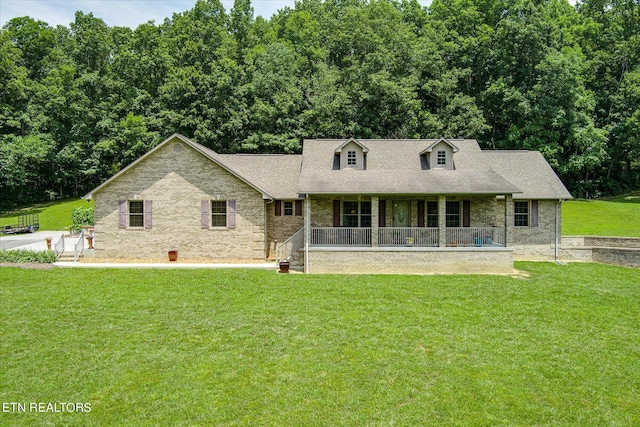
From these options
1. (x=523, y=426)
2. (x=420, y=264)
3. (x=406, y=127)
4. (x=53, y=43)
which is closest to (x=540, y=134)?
(x=406, y=127)

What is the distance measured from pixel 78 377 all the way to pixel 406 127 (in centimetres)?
3603

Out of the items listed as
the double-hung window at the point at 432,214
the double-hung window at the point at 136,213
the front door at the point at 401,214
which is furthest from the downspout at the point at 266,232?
the double-hung window at the point at 432,214

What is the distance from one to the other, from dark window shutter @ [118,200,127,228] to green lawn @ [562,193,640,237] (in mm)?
26229

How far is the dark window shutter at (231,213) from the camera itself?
19.1 metres

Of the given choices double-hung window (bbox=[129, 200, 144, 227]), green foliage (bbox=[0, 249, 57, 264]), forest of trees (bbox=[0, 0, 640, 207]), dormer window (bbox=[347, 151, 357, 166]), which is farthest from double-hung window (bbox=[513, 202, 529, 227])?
green foliage (bbox=[0, 249, 57, 264])

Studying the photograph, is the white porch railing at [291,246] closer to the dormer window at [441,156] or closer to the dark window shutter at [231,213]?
the dark window shutter at [231,213]

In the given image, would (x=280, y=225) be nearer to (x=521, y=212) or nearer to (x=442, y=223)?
(x=442, y=223)

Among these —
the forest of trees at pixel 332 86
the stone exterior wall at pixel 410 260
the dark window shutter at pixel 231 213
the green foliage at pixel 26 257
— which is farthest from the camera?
the forest of trees at pixel 332 86

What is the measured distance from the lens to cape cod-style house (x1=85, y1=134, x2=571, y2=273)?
1717 cm

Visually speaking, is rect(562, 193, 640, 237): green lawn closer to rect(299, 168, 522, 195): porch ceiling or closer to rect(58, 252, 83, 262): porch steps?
rect(299, 168, 522, 195): porch ceiling

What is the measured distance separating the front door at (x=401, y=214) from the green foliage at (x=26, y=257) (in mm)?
15843

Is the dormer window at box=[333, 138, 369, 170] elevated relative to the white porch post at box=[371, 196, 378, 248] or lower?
elevated

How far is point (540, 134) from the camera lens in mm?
38250

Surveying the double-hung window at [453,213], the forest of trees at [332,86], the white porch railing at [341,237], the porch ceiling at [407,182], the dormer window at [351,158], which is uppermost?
the forest of trees at [332,86]
